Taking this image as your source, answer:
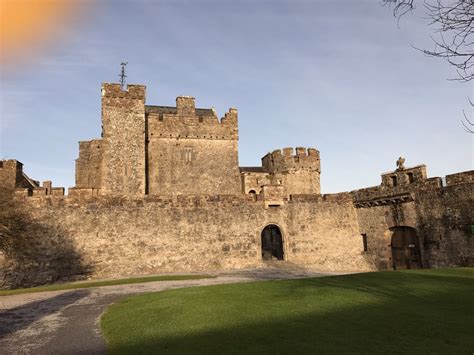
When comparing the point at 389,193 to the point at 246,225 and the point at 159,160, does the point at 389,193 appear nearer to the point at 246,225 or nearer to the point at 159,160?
the point at 246,225

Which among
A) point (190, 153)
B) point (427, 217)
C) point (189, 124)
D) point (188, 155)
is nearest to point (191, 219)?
point (188, 155)

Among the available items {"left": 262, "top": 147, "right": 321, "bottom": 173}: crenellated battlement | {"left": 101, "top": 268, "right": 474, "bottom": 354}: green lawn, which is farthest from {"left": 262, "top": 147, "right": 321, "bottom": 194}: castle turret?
{"left": 101, "top": 268, "right": 474, "bottom": 354}: green lawn

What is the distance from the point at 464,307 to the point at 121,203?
18.0m

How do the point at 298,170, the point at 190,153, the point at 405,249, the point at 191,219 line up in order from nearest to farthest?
the point at 191,219
the point at 405,249
the point at 190,153
the point at 298,170

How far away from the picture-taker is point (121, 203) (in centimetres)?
2172

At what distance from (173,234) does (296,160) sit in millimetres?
18252

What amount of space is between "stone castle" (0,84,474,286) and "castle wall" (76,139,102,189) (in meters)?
6.42

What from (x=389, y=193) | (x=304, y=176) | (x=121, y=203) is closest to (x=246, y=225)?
(x=121, y=203)

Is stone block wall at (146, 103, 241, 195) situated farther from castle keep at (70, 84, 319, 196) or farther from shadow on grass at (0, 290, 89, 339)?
shadow on grass at (0, 290, 89, 339)

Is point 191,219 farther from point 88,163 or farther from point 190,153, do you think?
point 88,163

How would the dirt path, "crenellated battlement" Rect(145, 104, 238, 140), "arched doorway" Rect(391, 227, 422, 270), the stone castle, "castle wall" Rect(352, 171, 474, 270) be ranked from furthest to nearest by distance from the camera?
"crenellated battlement" Rect(145, 104, 238, 140) < "arched doorway" Rect(391, 227, 422, 270) < the stone castle < "castle wall" Rect(352, 171, 474, 270) < the dirt path

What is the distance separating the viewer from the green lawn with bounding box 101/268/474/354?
616 cm

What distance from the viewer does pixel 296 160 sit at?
36.7m

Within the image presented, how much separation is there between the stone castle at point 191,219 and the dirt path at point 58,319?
4.95 meters
